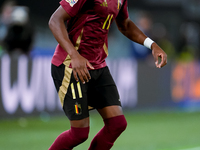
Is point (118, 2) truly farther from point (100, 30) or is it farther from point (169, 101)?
point (169, 101)

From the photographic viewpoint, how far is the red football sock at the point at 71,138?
481cm

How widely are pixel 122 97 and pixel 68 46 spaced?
7.04 metres

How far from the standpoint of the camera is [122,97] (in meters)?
11.4

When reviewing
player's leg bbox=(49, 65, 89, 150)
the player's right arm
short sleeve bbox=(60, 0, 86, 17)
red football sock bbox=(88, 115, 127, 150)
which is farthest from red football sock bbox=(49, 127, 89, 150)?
short sleeve bbox=(60, 0, 86, 17)

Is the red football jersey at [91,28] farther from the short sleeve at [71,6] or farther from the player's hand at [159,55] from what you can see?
the player's hand at [159,55]

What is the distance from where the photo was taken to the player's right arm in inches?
170

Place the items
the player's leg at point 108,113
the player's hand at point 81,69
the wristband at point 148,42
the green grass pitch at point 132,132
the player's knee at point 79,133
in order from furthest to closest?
the green grass pitch at point 132,132 → the wristband at point 148,42 → the player's leg at point 108,113 → the player's knee at point 79,133 → the player's hand at point 81,69

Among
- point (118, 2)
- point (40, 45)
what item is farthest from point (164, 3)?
point (118, 2)

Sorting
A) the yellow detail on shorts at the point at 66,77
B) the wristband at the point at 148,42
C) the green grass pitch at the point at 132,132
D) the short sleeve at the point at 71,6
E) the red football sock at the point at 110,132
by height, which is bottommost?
the green grass pitch at the point at 132,132

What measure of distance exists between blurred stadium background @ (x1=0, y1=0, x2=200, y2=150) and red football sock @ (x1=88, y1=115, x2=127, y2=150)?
2.06 m

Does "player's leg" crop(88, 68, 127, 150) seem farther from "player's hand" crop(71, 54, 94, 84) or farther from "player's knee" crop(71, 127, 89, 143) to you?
"player's hand" crop(71, 54, 94, 84)

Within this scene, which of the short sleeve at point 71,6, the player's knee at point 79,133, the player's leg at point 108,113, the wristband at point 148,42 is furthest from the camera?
the wristband at point 148,42

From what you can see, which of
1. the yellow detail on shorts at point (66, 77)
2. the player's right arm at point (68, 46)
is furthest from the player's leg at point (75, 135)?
the player's right arm at point (68, 46)

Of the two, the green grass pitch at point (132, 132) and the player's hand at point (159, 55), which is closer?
the player's hand at point (159, 55)
